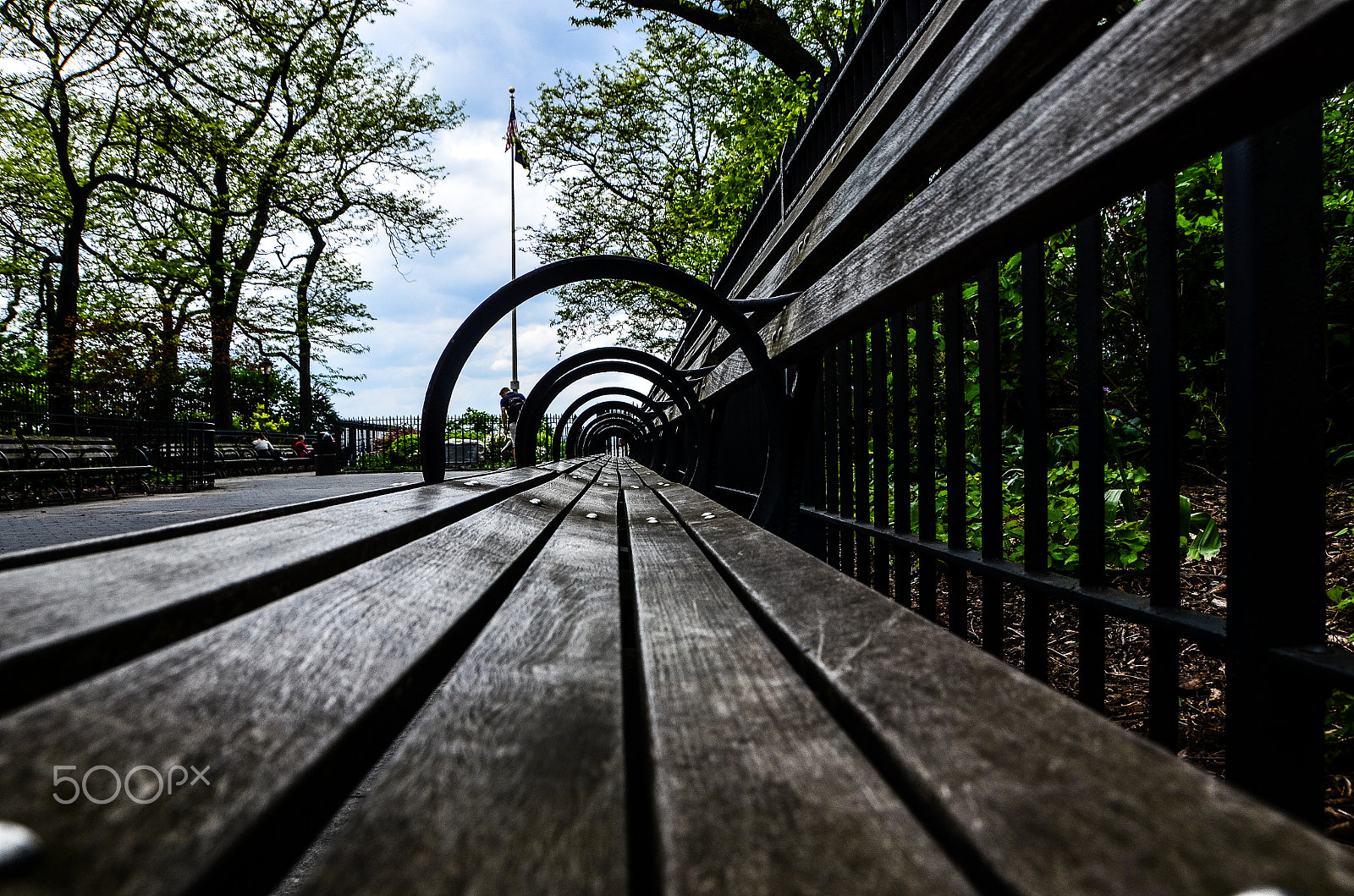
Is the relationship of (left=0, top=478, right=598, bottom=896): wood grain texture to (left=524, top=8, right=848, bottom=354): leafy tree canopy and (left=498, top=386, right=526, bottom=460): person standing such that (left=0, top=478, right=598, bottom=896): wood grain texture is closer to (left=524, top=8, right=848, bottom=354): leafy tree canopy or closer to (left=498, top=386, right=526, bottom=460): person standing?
(left=524, top=8, right=848, bottom=354): leafy tree canopy

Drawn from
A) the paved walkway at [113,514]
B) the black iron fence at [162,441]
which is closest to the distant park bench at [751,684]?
the paved walkway at [113,514]

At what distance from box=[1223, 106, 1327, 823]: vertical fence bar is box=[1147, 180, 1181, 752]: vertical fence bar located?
158mm

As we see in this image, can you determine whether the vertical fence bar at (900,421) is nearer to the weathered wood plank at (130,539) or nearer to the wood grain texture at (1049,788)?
the wood grain texture at (1049,788)

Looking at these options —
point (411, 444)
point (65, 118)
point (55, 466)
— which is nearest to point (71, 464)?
point (55, 466)

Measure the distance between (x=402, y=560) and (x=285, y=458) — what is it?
21691 millimetres

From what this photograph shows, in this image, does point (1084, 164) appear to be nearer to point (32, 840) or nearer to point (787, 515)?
point (32, 840)

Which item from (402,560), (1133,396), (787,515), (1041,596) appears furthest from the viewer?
(1133,396)

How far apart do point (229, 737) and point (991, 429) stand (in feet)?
4.34

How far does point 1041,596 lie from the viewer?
129cm

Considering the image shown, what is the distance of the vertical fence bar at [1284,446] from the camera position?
0.80 meters

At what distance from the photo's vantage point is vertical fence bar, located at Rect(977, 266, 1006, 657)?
1371 millimetres

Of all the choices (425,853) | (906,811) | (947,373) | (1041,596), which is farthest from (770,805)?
(947,373)

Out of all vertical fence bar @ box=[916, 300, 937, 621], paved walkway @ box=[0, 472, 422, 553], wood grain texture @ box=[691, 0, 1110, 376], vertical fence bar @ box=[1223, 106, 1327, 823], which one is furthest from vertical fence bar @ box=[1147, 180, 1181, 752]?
paved walkway @ box=[0, 472, 422, 553]

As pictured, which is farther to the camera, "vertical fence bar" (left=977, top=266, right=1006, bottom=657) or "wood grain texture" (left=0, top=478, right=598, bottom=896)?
"vertical fence bar" (left=977, top=266, right=1006, bottom=657)
